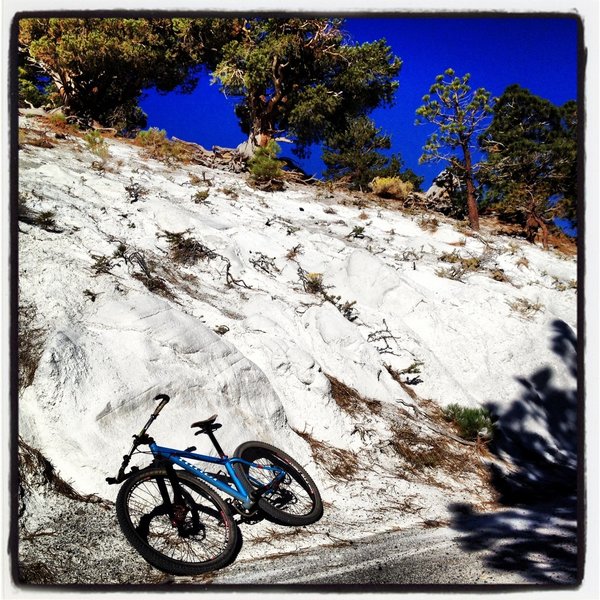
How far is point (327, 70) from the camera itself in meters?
16.6

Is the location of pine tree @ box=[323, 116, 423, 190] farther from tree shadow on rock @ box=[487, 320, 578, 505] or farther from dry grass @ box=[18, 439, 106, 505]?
dry grass @ box=[18, 439, 106, 505]

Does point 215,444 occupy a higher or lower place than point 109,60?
lower

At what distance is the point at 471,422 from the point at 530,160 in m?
9.11

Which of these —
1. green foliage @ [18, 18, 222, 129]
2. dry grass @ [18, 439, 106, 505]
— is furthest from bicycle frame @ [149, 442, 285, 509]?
green foliage @ [18, 18, 222, 129]

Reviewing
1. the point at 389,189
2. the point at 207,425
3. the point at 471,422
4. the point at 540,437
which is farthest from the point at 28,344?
the point at 389,189

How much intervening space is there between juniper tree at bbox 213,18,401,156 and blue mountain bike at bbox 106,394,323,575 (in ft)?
44.3

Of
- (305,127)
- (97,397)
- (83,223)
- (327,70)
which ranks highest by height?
(327,70)

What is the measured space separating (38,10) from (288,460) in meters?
4.43

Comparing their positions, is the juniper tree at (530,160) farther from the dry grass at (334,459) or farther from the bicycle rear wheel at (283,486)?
the bicycle rear wheel at (283,486)

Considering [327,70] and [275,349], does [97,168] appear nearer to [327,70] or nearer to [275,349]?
[275,349]

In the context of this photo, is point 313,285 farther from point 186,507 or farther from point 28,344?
point 186,507

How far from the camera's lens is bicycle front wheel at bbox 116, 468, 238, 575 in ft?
12.7

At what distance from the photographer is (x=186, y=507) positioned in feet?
13.1
